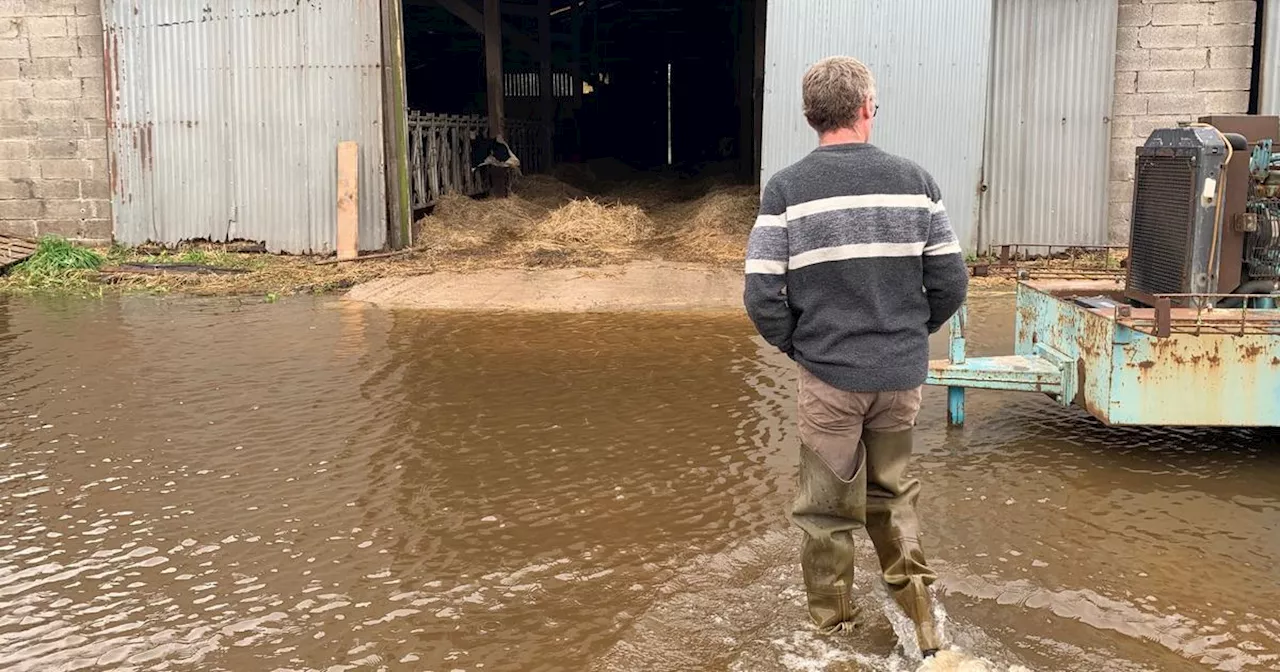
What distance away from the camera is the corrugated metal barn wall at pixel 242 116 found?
11828mm

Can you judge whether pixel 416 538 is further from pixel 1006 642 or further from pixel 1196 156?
pixel 1196 156

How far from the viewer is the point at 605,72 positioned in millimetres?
23703

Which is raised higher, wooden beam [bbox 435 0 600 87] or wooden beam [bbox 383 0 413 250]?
wooden beam [bbox 435 0 600 87]

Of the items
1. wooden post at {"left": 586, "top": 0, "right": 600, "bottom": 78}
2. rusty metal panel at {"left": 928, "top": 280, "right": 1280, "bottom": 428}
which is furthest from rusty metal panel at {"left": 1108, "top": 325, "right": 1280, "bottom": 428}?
wooden post at {"left": 586, "top": 0, "right": 600, "bottom": 78}

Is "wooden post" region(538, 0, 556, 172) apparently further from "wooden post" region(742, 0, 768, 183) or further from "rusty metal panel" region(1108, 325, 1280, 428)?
"rusty metal panel" region(1108, 325, 1280, 428)

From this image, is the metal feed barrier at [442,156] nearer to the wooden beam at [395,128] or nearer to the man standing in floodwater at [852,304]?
the wooden beam at [395,128]

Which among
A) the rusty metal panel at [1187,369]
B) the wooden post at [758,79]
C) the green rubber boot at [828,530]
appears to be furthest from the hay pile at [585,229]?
the green rubber boot at [828,530]

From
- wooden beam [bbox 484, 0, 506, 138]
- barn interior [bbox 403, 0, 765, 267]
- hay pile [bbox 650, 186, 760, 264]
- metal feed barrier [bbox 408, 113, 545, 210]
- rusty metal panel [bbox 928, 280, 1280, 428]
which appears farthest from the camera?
wooden beam [bbox 484, 0, 506, 138]

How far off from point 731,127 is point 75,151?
48.0ft

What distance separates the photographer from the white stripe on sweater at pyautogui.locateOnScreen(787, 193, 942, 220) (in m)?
3.04

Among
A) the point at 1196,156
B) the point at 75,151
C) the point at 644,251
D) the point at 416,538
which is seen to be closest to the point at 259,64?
the point at 75,151

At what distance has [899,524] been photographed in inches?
127

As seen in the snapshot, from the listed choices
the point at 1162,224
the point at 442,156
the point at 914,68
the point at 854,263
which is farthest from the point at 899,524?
the point at 442,156

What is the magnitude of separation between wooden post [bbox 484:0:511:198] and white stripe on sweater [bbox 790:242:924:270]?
12.8 metres
